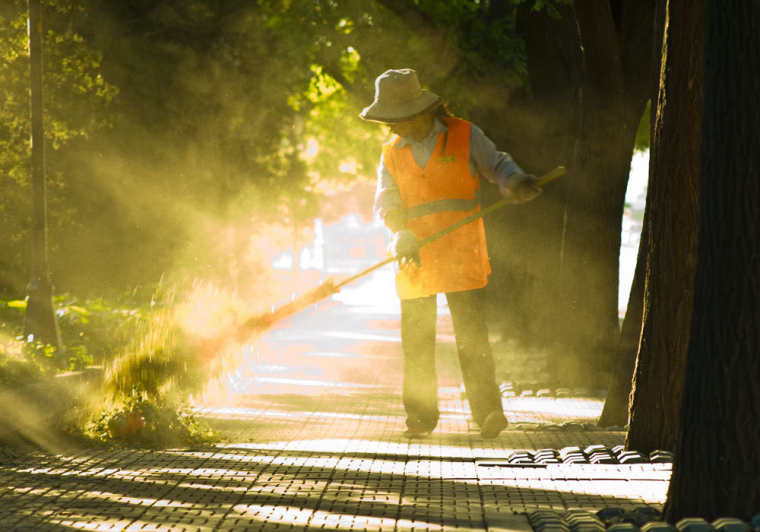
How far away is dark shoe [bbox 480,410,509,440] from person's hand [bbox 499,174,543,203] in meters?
1.47

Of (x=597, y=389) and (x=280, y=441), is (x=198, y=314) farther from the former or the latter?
(x=597, y=389)

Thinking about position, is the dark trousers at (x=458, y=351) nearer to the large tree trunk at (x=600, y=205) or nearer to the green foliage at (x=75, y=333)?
the green foliage at (x=75, y=333)

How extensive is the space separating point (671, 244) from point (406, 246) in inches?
63.5

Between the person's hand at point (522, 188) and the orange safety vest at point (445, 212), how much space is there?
384mm

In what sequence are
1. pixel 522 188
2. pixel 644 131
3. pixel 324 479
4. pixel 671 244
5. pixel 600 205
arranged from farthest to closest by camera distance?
pixel 644 131
pixel 600 205
pixel 522 188
pixel 671 244
pixel 324 479

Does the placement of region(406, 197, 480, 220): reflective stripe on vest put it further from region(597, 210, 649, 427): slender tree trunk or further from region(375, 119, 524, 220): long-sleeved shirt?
region(597, 210, 649, 427): slender tree trunk

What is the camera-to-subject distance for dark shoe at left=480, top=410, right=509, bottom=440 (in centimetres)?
842

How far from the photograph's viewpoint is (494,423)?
842cm

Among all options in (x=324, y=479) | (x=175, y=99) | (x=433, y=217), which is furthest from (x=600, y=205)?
(x=175, y=99)

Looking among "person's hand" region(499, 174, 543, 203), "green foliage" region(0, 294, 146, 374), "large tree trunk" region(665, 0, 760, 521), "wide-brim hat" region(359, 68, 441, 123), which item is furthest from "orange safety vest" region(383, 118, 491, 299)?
"large tree trunk" region(665, 0, 760, 521)

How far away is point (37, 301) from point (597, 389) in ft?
19.4

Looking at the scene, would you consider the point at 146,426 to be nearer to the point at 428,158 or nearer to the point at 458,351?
the point at 458,351

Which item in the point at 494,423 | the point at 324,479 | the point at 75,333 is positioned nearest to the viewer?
the point at 324,479

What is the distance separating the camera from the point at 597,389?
1327 centimetres
